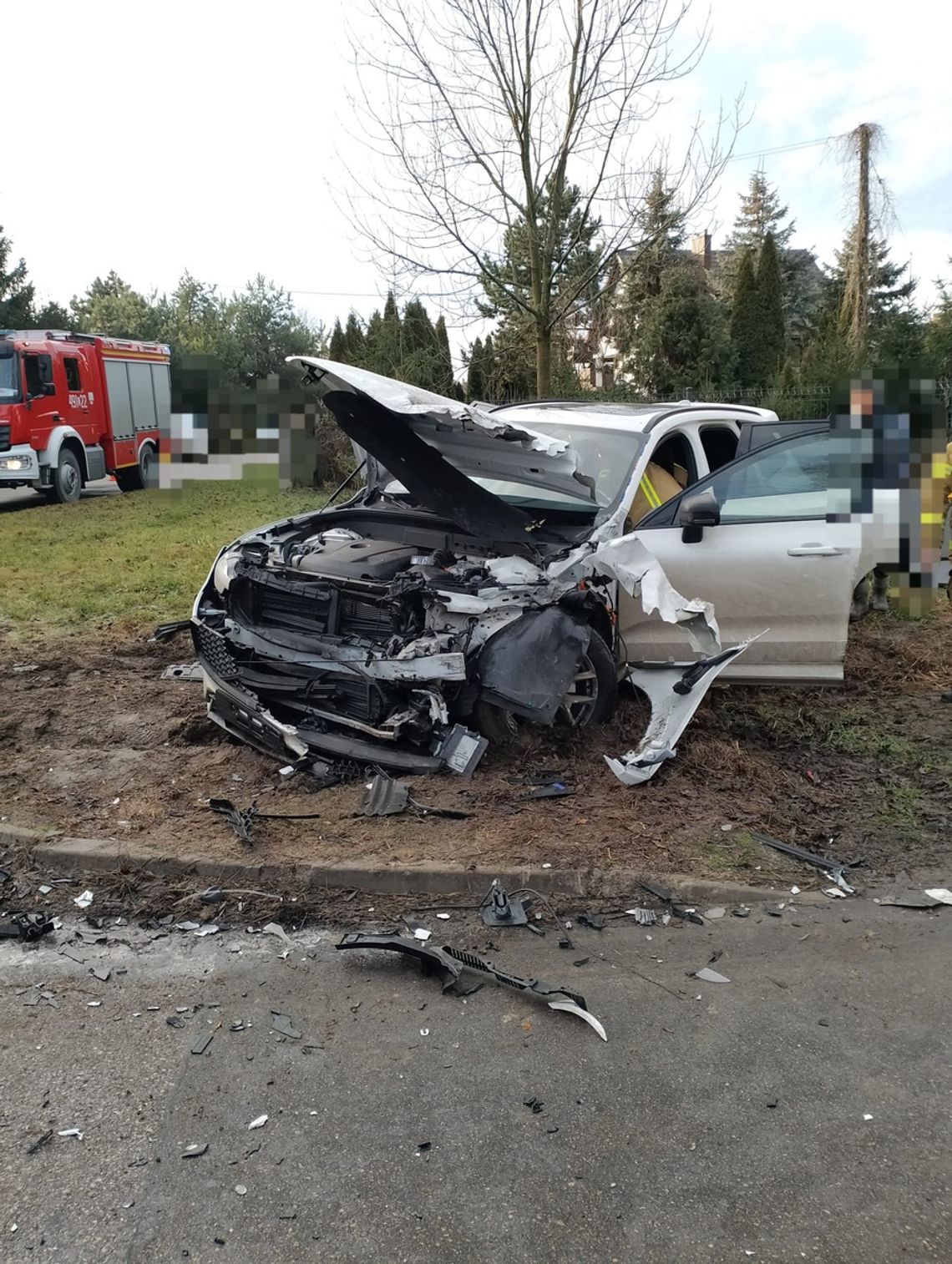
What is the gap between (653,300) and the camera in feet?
64.2

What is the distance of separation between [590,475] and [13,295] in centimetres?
3370

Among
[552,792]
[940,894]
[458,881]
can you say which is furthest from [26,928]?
[940,894]

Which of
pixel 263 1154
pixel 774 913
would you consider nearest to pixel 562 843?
pixel 774 913

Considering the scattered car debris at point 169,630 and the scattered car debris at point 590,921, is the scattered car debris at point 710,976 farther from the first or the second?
the scattered car debris at point 169,630

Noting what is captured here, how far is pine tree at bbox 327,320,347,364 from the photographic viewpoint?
1805 cm

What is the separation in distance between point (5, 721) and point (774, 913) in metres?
4.26

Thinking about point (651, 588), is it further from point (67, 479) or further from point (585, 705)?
point (67, 479)

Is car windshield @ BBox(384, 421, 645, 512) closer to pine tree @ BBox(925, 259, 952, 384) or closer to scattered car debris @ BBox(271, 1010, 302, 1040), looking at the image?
scattered car debris @ BBox(271, 1010, 302, 1040)

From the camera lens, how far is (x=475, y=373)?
1451 cm

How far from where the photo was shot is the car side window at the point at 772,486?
5191 millimetres

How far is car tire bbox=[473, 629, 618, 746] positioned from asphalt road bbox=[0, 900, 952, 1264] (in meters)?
1.29

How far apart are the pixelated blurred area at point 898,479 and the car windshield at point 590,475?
1199mm

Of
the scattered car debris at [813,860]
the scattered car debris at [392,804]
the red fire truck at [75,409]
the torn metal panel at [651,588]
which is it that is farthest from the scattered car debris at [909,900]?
the red fire truck at [75,409]

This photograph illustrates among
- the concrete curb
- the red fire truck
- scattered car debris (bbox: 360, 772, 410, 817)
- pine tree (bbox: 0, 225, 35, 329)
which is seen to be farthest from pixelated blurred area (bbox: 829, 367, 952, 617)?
pine tree (bbox: 0, 225, 35, 329)
